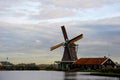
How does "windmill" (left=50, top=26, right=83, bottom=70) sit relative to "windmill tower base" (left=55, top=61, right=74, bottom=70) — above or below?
above

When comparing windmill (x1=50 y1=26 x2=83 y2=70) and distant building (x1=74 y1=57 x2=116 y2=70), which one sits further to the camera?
windmill (x1=50 y1=26 x2=83 y2=70)

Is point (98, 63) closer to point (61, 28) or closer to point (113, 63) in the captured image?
point (113, 63)

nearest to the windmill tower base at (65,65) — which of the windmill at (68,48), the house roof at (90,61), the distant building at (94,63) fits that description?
the windmill at (68,48)

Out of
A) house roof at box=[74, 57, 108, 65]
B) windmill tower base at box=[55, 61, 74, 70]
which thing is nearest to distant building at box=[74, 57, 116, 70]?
house roof at box=[74, 57, 108, 65]

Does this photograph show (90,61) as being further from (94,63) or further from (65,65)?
(65,65)

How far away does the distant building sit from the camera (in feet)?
255

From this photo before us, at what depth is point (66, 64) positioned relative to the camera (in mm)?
85000

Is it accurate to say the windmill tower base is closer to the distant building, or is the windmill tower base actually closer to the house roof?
the distant building

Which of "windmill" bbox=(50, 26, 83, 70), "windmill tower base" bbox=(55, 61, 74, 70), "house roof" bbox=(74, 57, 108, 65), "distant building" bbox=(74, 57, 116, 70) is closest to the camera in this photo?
"distant building" bbox=(74, 57, 116, 70)

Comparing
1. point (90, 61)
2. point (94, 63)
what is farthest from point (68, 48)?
point (94, 63)

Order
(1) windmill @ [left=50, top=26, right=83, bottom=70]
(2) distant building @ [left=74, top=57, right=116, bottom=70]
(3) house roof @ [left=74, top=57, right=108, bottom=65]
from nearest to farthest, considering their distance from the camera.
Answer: (2) distant building @ [left=74, top=57, right=116, bottom=70] < (3) house roof @ [left=74, top=57, right=108, bottom=65] < (1) windmill @ [left=50, top=26, right=83, bottom=70]

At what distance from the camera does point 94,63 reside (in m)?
78.6

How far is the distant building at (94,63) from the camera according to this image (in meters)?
77.7

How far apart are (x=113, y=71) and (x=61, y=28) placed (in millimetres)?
29235
